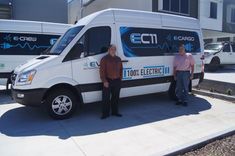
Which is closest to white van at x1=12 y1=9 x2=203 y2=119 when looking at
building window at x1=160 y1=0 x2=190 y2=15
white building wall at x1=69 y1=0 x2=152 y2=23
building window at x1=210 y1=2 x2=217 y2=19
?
white building wall at x1=69 y1=0 x2=152 y2=23

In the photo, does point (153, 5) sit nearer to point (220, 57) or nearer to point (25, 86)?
point (220, 57)

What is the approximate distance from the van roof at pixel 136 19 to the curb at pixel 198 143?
3.63 metres

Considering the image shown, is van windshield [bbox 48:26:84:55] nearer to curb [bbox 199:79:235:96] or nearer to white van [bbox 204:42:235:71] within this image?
curb [bbox 199:79:235:96]

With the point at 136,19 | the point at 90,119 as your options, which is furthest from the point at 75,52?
the point at 136,19

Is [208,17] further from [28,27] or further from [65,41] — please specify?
[65,41]

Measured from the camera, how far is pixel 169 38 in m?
8.05

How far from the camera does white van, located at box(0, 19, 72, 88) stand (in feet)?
29.7

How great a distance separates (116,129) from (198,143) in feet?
5.74

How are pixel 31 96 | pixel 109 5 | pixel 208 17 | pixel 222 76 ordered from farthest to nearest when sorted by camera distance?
pixel 208 17
pixel 109 5
pixel 222 76
pixel 31 96

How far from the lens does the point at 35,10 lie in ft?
58.9

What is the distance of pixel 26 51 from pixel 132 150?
6262 millimetres

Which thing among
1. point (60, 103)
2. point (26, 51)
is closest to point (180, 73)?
point (60, 103)

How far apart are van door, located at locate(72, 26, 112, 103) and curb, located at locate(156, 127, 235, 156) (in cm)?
280

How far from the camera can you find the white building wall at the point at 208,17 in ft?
80.2
